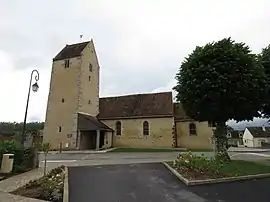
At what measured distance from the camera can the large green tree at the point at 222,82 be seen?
14.7m

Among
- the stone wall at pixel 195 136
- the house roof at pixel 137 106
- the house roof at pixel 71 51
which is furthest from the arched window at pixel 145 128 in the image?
the house roof at pixel 71 51

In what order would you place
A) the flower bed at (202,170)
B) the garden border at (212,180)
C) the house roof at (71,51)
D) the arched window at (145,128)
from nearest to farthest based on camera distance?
the garden border at (212,180) < the flower bed at (202,170) < the arched window at (145,128) < the house roof at (71,51)

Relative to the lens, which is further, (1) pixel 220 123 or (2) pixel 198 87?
(1) pixel 220 123

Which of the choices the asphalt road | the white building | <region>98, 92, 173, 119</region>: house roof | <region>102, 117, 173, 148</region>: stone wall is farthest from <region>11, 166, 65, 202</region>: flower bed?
the white building

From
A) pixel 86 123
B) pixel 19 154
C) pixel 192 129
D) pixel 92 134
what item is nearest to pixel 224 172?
pixel 19 154

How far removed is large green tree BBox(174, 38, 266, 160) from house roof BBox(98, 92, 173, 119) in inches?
724

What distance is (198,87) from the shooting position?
15.0 m

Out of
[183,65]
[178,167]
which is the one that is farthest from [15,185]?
[183,65]

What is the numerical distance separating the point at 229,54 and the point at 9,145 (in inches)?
527

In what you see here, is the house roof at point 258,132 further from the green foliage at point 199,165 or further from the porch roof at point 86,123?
the green foliage at point 199,165

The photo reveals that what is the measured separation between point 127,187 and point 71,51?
106 ft

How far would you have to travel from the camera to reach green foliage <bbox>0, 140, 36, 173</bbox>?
45.2ft

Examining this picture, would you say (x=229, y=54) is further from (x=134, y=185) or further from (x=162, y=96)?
(x=162, y=96)

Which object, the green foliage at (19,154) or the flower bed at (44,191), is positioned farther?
the green foliage at (19,154)
